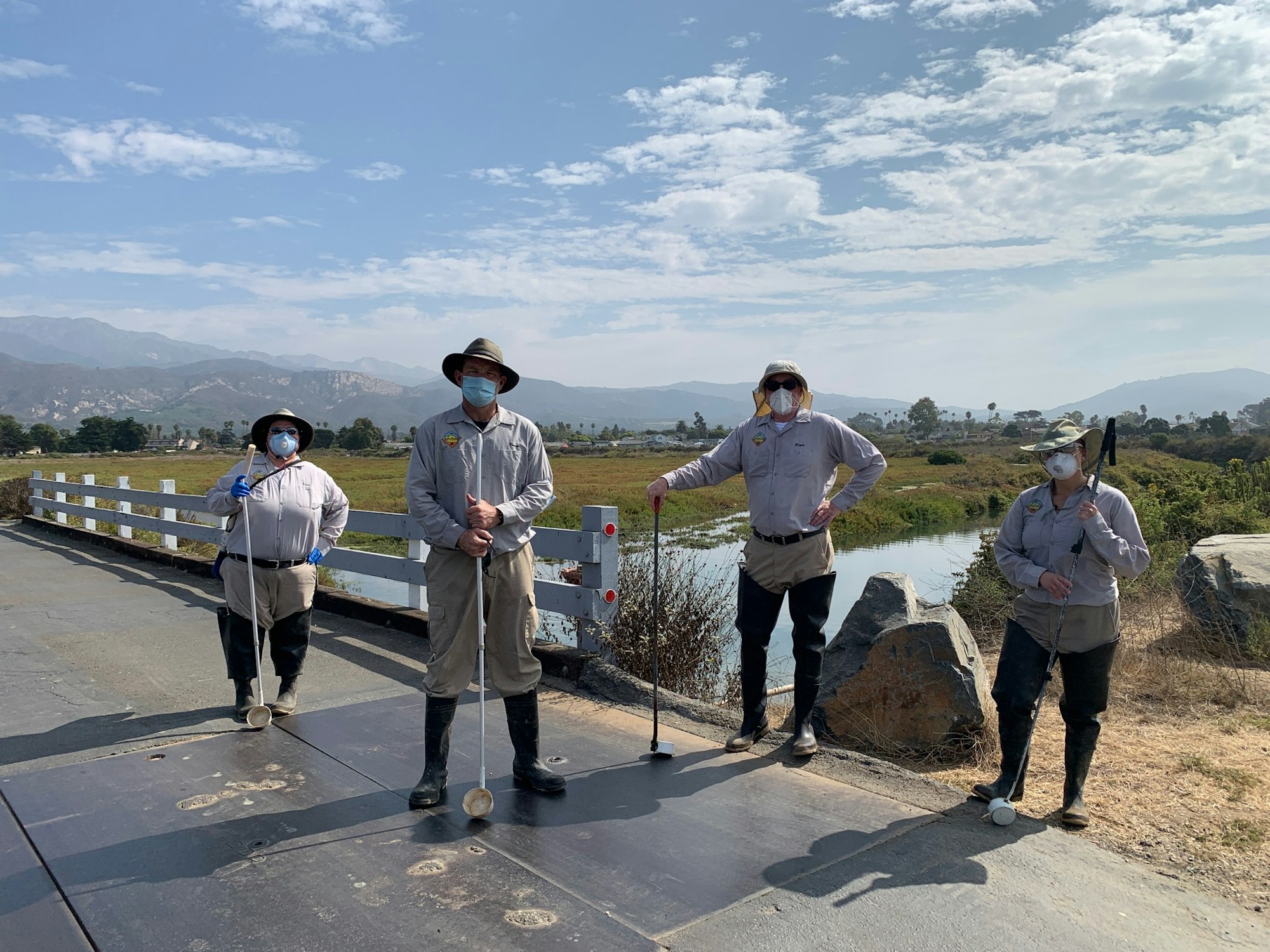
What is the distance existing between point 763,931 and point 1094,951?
1.04 metres

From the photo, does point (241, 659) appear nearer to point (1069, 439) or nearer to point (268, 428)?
point (268, 428)

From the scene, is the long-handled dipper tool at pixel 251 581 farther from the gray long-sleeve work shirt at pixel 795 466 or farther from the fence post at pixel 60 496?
the fence post at pixel 60 496

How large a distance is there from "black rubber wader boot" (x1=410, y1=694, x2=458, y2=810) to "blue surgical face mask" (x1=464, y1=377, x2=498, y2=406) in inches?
54.4

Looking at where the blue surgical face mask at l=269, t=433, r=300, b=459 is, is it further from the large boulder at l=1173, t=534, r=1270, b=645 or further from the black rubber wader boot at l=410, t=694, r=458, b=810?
the large boulder at l=1173, t=534, r=1270, b=645

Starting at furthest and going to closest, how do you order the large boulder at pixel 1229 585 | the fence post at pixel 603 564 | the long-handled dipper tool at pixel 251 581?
the large boulder at pixel 1229 585
the fence post at pixel 603 564
the long-handled dipper tool at pixel 251 581

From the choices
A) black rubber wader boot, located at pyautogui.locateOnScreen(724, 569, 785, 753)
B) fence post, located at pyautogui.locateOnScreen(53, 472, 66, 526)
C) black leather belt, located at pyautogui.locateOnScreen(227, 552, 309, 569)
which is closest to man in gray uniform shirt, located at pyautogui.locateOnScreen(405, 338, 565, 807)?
black rubber wader boot, located at pyautogui.locateOnScreen(724, 569, 785, 753)

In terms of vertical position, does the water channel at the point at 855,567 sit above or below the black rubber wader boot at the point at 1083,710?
below

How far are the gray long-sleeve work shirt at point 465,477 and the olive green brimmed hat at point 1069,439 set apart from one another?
7.52 ft

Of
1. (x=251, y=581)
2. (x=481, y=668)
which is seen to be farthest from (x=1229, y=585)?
(x=251, y=581)

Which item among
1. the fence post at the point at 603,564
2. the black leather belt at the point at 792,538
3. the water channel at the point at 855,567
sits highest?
the black leather belt at the point at 792,538

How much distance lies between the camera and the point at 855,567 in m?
19.3

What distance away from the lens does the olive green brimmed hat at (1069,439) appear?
410cm

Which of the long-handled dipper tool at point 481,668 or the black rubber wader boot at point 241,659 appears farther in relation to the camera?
the black rubber wader boot at point 241,659

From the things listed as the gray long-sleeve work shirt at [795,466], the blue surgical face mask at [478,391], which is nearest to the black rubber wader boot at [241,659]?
the blue surgical face mask at [478,391]
